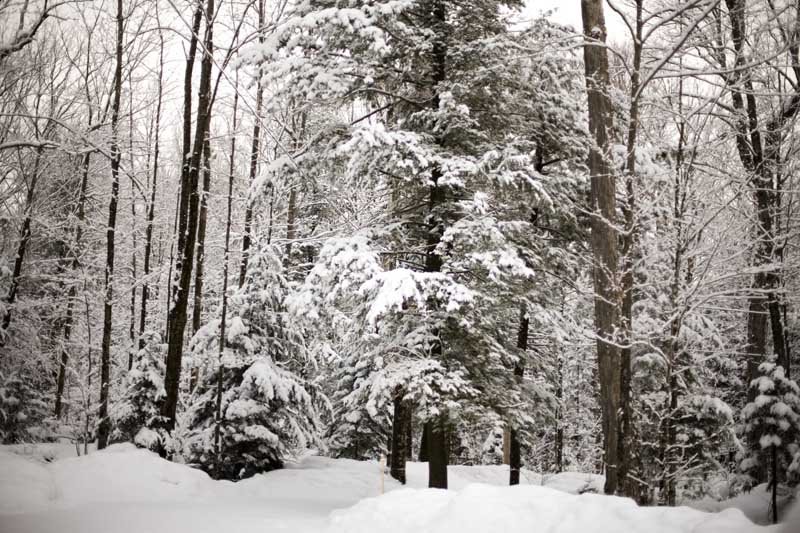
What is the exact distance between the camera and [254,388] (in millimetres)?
11758

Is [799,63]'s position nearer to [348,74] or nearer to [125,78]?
[348,74]

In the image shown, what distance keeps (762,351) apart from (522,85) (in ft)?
23.2

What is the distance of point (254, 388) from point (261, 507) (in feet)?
13.1

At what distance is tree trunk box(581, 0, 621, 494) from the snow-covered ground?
1.26 m

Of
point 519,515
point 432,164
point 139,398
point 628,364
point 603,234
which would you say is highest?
point 432,164

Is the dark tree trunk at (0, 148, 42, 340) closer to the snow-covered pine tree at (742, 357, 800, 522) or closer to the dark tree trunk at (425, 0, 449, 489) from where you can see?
the dark tree trunk at (425, 0, 449, 489)

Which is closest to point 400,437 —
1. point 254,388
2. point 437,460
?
point 437,460

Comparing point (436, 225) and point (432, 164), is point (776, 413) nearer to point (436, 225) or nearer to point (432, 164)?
point (436, 225)

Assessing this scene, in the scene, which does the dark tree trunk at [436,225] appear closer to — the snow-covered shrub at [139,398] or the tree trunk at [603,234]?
the tree trunk at [603,234]

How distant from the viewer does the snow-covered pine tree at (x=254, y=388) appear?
11.4 meters

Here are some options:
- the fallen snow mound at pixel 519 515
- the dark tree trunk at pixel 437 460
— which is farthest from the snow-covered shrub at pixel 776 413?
the fallen snow mound at pixel 519 515

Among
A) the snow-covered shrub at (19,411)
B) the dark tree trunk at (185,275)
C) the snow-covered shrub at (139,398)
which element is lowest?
the snow-covered shrub at (19,411)

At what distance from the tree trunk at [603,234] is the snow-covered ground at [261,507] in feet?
4.13

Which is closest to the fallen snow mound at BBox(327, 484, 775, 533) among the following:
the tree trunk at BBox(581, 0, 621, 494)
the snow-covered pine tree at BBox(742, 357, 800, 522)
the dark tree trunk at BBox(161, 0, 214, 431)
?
the tree trunk at BBox(581, 0, 621, 494)
